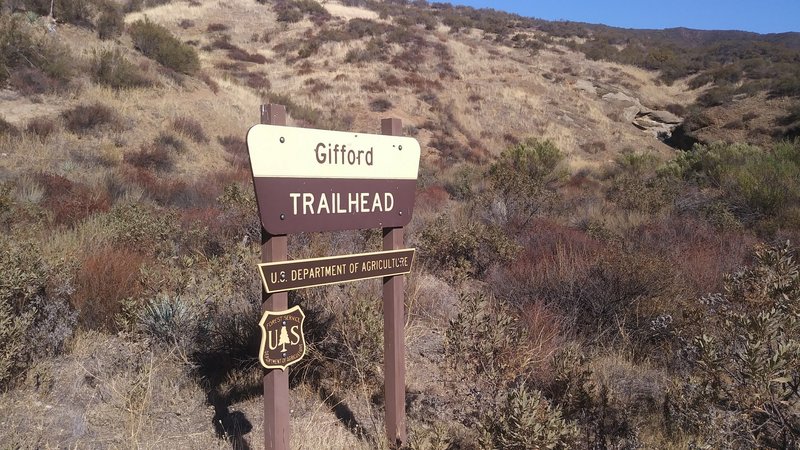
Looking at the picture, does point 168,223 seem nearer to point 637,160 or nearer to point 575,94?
point 637,160

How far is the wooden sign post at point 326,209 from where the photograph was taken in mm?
2617

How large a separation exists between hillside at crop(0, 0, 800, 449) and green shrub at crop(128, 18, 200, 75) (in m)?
0.18

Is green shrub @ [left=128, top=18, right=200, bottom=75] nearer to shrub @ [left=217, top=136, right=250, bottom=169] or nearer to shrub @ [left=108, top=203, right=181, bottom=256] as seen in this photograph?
shrub @ [left=217, top=136, right=250, bottom=169]

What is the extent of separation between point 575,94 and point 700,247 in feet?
90.7

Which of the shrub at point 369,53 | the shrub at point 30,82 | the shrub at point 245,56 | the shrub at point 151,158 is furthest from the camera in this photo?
the shrub at point 369,53

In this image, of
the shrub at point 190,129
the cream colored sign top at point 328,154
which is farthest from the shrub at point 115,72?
the cream colored sign top at point 328,154

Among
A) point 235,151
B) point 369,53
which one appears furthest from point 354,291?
point 369,53

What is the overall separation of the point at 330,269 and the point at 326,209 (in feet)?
1.00

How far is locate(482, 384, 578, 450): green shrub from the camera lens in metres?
2.56

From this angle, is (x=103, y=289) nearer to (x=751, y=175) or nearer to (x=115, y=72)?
(x=751, y=175)

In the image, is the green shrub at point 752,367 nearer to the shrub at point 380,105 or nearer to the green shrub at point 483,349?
the green shrub at point 483,349

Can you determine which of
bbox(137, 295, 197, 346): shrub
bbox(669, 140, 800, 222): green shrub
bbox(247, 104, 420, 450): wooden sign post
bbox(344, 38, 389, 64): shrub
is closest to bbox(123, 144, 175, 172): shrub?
bbox(137, 295, 197, 346): shrub

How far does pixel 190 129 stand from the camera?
15.9 meters

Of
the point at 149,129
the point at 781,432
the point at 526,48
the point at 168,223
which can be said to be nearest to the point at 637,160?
the point at 149,129
